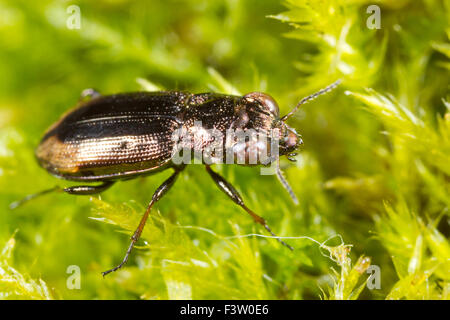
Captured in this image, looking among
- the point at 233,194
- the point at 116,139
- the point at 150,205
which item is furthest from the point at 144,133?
the point at 233,194

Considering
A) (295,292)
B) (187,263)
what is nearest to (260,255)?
(295,292)

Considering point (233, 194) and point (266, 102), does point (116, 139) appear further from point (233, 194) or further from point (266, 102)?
point (266, 102)

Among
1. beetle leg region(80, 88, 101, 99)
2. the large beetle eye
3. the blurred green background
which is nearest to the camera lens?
the blurred green background

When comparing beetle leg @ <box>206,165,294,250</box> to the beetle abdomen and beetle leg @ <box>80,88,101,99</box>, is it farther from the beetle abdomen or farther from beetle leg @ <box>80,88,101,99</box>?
beetle leg @ <box>80,88,101,99</box>

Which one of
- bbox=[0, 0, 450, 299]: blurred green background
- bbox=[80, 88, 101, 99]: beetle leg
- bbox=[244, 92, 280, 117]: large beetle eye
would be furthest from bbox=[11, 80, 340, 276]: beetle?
bbox=[80, 88, 101, 99]: beetle leg

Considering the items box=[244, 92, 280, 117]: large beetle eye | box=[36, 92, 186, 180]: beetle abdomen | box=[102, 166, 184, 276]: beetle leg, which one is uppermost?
box=[244, 92, 280, 117]: large beetle eye

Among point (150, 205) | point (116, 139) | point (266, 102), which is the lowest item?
point (150, 205)

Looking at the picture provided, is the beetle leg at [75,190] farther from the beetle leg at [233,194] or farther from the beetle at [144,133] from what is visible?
the beetle leg at [233,194]
